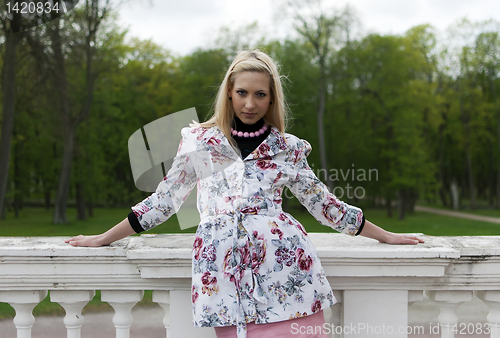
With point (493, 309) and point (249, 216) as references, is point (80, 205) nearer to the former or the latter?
point (249, 216)

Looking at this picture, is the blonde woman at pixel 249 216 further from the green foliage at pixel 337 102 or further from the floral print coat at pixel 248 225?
the green foliage at pixel 337 102

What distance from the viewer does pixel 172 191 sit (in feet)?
5.17

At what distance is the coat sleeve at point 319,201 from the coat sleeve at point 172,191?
37 cm

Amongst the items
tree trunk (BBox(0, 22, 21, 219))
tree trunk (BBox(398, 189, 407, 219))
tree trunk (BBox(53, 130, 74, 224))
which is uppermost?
tree trunk (BBox(0, 22, 21, 219))

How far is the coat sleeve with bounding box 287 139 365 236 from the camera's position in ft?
5.39

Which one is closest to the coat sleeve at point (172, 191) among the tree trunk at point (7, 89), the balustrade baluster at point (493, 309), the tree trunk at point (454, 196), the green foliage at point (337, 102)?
the balustrade baluster at point (493, 309)

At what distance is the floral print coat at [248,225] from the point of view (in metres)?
1.42

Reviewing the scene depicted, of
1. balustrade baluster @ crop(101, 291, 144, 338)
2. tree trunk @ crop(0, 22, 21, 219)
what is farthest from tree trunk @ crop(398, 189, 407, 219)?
balustrade baluster @ crop(101, 291, 144, 338)

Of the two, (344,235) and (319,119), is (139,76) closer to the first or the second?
(319,119)

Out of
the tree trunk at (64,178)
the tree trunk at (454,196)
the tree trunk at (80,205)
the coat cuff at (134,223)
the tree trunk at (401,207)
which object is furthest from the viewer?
the tree trunk at (454,196)

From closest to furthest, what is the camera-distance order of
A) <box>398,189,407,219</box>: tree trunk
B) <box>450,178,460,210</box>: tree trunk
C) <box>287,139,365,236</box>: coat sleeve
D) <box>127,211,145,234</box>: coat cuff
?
<box>127,211,145,234</box>: coat cuff, <box>287,139,365,236</box>: coat sleeve, <box>398,189,407,219</box>: tree trunk, <box>450,178,460,210</box>: tree trunk

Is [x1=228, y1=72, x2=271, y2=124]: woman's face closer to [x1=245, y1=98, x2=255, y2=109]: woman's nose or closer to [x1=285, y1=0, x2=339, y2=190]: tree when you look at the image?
[x1=245, y1=98, x2=255, y2=109]: woman's nose

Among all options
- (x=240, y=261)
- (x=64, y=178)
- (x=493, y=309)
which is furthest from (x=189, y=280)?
(x=64, y=178)

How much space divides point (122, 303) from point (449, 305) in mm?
1139
